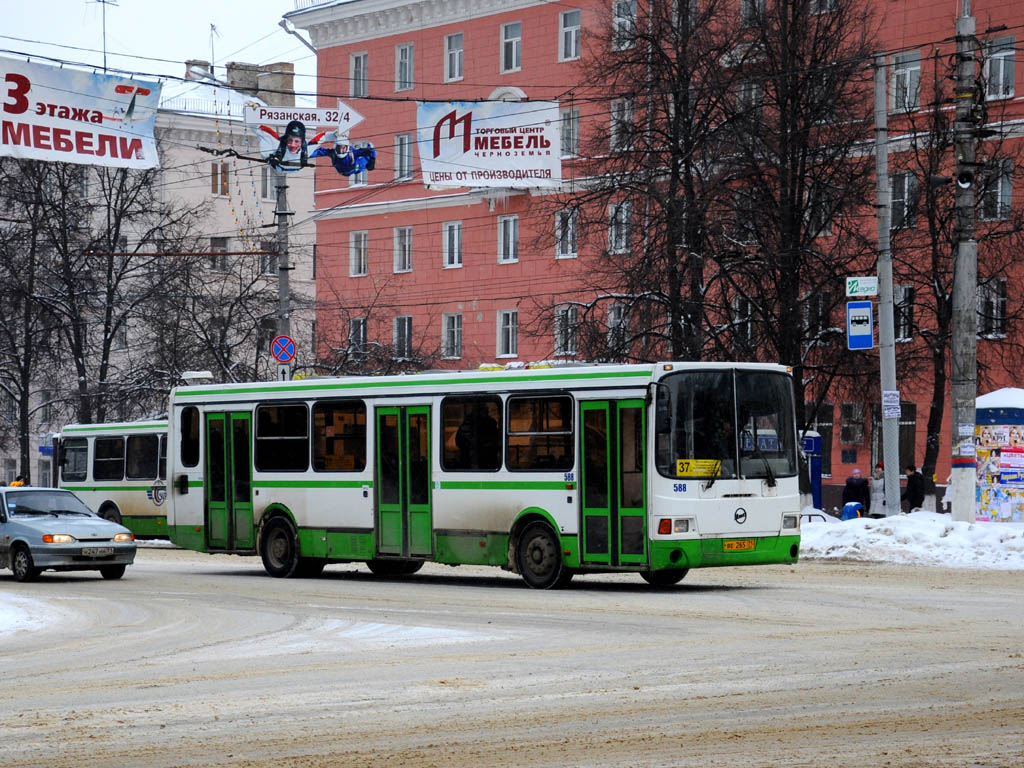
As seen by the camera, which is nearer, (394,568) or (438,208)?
(394,568)

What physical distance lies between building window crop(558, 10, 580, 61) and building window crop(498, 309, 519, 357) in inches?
347

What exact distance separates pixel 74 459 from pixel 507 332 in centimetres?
2246

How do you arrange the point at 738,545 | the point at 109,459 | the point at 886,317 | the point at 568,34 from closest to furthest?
the point at 738,545 → the point at 886,317 → the point at 109,459 → the point at 568,34

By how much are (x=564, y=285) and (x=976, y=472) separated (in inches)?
1166

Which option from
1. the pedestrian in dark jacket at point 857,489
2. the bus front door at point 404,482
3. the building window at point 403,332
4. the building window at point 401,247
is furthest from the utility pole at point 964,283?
the building window at point 401,247

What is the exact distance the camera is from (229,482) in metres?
27.1

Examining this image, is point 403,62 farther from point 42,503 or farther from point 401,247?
point 42,503

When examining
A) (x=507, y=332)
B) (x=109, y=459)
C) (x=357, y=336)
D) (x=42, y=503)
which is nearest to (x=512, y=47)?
(x=507, y=332)

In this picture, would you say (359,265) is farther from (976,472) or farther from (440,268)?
(976,472)

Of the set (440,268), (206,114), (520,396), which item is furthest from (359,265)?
(520,396)

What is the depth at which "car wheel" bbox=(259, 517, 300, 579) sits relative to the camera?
1024 inches

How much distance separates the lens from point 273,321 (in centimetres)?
5544

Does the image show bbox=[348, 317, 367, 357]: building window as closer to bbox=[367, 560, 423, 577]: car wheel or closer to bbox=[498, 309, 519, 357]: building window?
bbox=[498, 309, 519, 357]: building window

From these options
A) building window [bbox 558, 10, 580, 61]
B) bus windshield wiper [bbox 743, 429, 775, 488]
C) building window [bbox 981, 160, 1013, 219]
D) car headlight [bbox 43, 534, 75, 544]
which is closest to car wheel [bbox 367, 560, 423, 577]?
car headlight [bbox 43, 534, 75, 544]
